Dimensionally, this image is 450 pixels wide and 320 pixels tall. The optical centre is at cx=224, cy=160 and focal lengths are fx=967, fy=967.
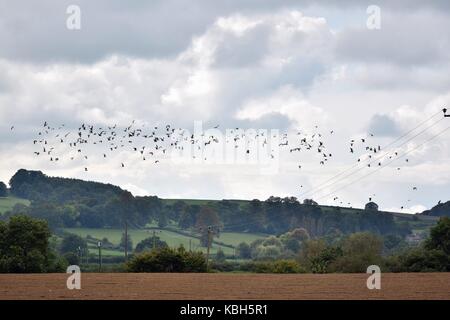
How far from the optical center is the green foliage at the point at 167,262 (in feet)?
447

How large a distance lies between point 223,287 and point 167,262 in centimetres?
3830

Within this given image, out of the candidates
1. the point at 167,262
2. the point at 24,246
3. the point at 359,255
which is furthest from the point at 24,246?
the point at 359,255

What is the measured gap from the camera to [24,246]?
15238 cm

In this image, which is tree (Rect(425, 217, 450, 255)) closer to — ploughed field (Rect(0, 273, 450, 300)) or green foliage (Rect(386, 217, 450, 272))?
green foliage (Rect(386, 217, 450, 272))

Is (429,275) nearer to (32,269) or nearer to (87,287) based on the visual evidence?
(87,287)

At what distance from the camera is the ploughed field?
8738 centimetres

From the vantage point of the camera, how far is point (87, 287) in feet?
323

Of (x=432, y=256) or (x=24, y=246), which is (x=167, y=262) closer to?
(x=24, y=246)

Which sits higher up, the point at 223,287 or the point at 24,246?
the point at 24,246

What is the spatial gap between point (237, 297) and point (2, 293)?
22195mm

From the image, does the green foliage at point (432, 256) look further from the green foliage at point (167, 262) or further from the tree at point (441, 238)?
the green foliage at point (167, 262)

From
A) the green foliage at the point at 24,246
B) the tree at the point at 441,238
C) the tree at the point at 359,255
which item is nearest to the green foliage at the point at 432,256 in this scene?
the tree at the point at 441,238
